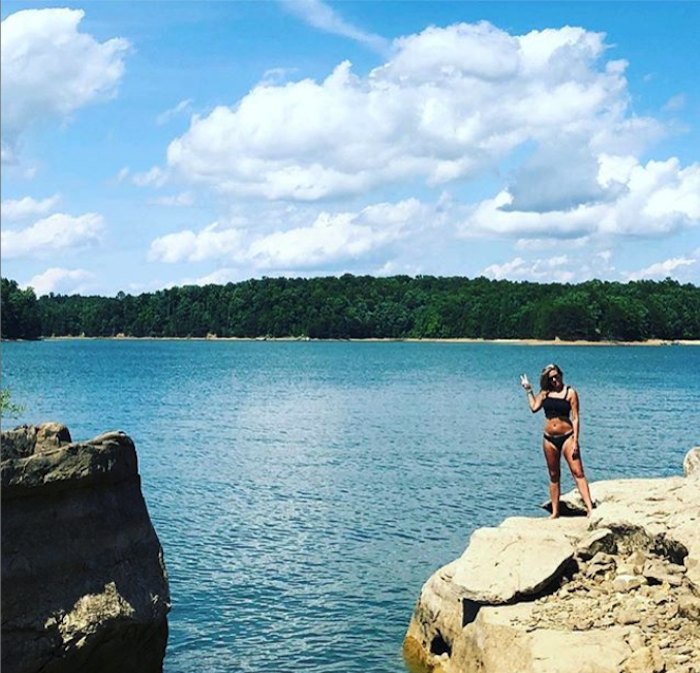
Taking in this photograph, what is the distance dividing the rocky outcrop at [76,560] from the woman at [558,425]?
21.5 ft

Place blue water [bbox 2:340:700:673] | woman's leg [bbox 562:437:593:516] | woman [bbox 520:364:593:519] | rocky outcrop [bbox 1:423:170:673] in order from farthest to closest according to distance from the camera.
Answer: blue water [bbox 2:340:700:673]
woman [bbox 520:364:593:519]
woman's leg [bbox 562:437:593:516]
rocky outcrop [bbox 1:423:170:673]

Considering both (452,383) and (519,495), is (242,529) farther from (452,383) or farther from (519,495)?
(452,383)

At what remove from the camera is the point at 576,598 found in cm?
1262

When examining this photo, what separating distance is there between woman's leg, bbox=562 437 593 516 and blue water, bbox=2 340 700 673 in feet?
11.9

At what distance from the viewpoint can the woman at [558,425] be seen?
52.0 feet

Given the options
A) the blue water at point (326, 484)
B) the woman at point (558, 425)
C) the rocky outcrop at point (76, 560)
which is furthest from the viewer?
the blue water at point (326, 484)

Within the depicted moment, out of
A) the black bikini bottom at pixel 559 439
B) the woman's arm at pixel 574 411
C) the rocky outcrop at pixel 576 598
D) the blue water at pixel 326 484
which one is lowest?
the blue water at pixel 326 484

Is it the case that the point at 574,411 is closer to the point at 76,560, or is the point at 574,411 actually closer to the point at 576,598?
the point at 576,598

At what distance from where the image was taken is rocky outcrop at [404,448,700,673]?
442 inches

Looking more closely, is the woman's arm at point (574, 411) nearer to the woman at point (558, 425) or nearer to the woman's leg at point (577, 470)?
the woman at point (558, 425)

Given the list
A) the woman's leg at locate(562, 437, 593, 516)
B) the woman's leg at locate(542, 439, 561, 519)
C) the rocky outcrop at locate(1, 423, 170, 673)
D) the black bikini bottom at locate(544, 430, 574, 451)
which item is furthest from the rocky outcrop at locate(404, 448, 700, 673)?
the rocky outcrop at locate(1, 423, 170, 673)

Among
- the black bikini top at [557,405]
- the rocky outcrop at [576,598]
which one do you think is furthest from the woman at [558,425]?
the rocky outcrop at [576,598]

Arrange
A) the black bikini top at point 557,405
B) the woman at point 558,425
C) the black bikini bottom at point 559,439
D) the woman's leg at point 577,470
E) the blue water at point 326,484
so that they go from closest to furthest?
the woman's leg at point 577,470
the woman at point 558,425
the black bikini top at point 557,405
the black bikini bottom at point 559,439
the blue water at point 326,484

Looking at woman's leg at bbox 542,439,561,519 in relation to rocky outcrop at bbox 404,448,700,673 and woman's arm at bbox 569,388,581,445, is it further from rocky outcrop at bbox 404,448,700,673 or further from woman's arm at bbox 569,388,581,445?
rocky outcrop at bbox 404,448,700,673
